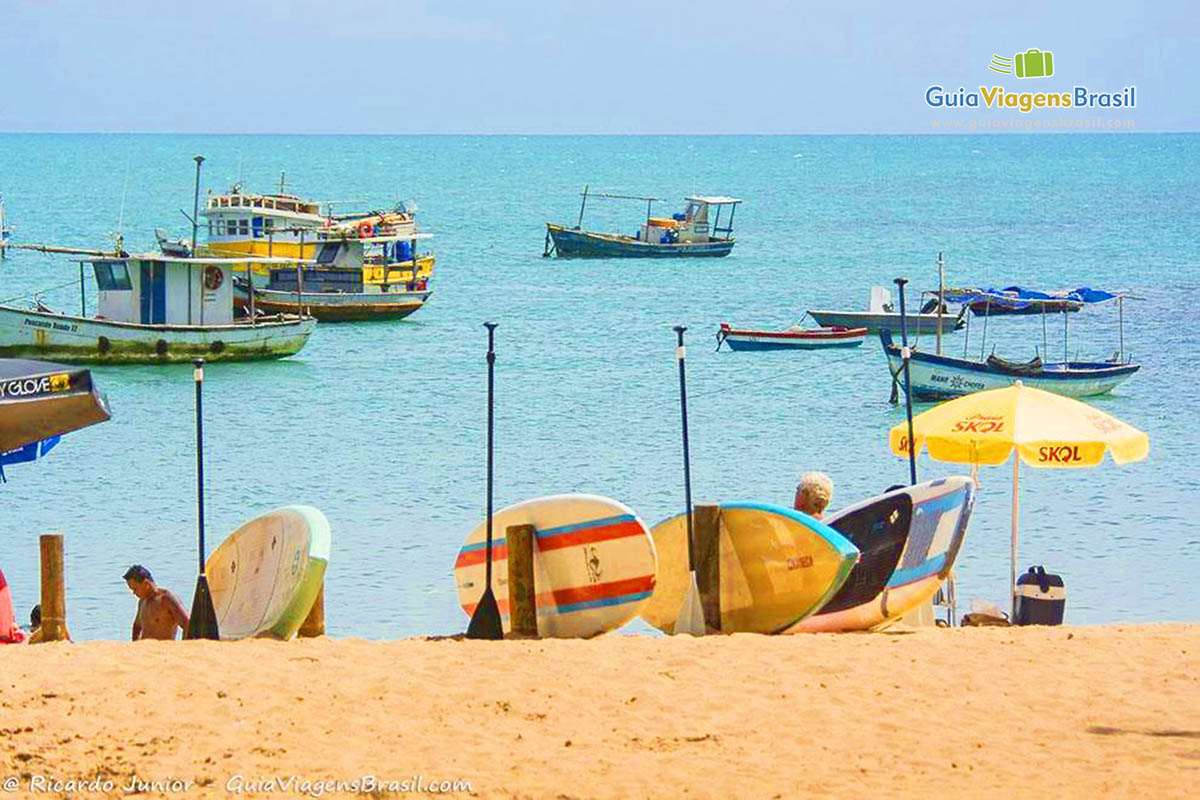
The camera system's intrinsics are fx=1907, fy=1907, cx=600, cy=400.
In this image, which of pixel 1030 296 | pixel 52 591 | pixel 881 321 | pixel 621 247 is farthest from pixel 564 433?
pixel 621 247

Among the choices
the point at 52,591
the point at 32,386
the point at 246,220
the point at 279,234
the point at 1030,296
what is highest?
the point at 246,220

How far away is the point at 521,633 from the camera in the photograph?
12.0 m

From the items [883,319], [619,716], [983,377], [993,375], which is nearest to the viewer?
[619,716]

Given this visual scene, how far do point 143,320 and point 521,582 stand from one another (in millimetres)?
26588

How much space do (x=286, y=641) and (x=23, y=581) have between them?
8.20m

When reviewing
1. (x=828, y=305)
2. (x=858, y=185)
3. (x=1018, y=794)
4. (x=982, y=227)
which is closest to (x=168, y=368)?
(x=828, y=305)

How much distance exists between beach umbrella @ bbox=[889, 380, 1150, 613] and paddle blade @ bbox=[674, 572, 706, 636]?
2.13m

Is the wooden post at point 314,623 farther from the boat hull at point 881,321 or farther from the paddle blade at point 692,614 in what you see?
the boat hull at point 881,321

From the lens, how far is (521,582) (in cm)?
1201

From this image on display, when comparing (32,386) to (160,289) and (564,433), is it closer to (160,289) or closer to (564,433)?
(564,433)

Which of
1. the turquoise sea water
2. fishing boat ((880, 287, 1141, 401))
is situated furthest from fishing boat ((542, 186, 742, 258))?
fishing boat ((880, 287, 1141, 401))

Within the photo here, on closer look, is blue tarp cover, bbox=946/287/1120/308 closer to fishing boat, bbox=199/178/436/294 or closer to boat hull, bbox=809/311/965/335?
boat hull, bbox=809/311/965/335

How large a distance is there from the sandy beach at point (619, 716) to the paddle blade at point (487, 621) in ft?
1.79

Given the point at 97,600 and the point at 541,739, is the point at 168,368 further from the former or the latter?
the point at 541,739
